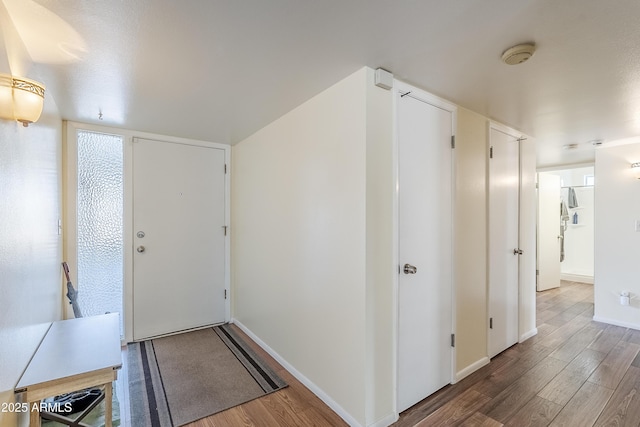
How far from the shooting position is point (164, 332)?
127 inches

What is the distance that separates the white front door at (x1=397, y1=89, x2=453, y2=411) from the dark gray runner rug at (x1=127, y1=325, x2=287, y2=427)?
1061 millimetres

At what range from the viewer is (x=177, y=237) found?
3.32 metres

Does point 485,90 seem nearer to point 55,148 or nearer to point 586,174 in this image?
point 55,148

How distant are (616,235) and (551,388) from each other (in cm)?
248

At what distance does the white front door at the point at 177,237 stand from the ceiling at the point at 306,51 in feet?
2.90

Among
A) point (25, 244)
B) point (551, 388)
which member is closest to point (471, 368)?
point (551, 388)

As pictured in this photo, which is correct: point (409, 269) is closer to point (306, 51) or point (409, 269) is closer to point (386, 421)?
point (386, 421)

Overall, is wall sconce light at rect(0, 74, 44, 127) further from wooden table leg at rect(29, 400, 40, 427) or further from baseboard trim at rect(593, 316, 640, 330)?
baseboard trim at rect(593, 316, 640, 330)

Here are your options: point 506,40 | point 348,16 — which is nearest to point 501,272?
point 506,40

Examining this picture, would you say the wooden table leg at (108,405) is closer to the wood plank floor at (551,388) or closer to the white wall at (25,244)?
the white wall at (25,244)

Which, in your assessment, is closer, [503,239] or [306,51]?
[306,51]

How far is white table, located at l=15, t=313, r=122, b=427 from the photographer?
4.46 feet

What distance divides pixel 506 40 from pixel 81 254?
3777 mm

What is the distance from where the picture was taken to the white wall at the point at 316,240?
179 centimetres
